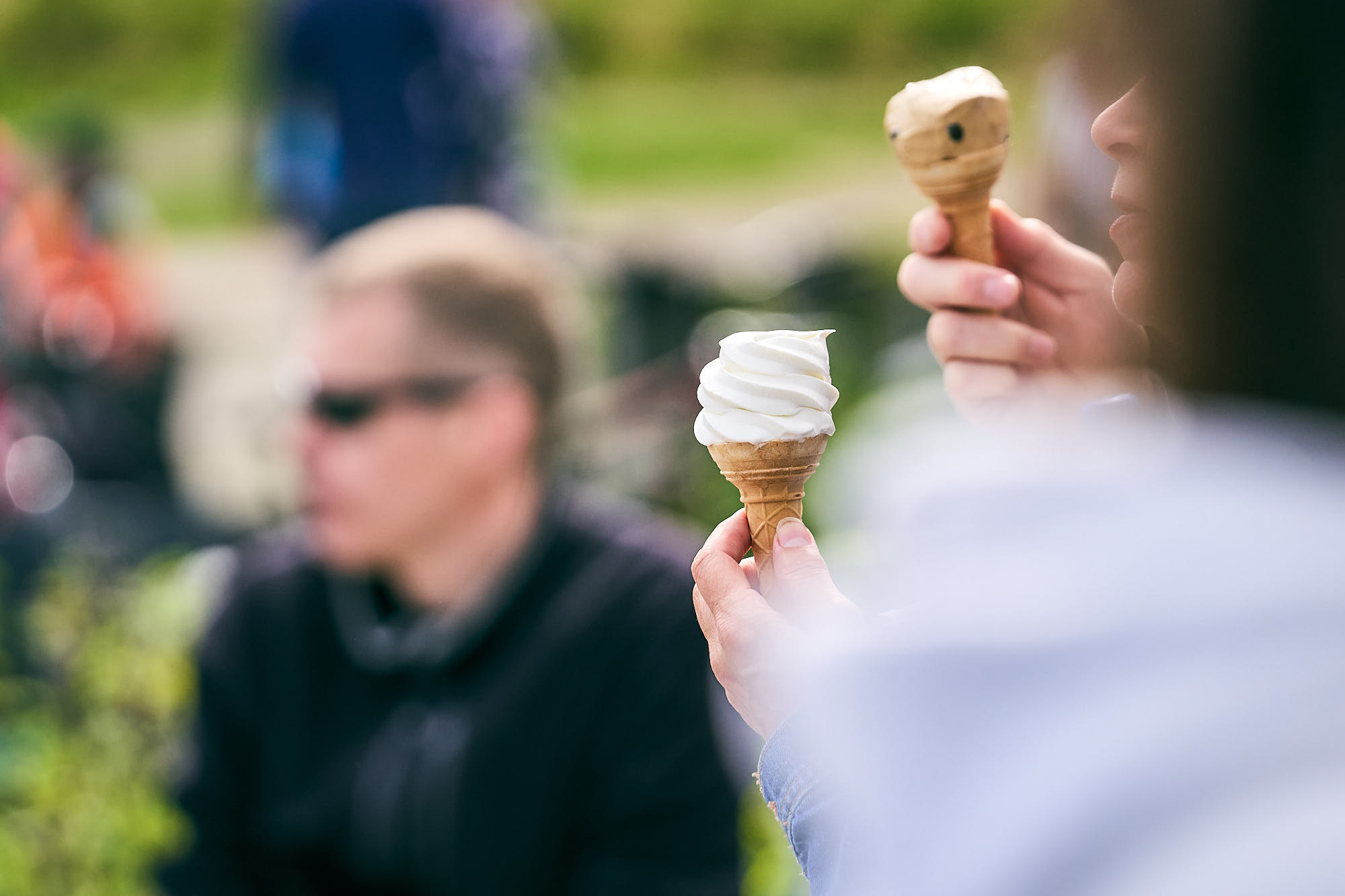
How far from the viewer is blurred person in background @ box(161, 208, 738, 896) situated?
100 inches

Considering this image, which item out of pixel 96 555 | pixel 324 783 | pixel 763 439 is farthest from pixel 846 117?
pixel 763 439

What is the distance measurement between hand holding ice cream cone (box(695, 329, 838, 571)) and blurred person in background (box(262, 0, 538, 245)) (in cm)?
338

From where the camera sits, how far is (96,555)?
3.82m

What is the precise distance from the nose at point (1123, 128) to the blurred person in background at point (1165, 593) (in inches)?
0.4

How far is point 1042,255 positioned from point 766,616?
56 cm

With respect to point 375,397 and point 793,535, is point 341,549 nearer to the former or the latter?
point 375,397

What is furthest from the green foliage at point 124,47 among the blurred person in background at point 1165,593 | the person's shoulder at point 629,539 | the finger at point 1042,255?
the blurred person in background at point 1165,593

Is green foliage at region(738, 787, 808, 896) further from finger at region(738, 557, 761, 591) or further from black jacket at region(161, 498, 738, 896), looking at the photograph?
finger at region(738, 557, 761, 591)

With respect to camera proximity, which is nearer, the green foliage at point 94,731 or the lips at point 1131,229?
the lips at point 1131,229

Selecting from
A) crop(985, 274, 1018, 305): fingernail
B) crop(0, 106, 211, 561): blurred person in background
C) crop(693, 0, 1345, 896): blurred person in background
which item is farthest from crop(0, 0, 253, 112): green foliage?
crop(693, 0, 1345, 896): blurred person in background

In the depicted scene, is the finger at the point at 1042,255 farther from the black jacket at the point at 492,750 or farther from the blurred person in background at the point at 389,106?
the blurred person in background at the point at 389,106

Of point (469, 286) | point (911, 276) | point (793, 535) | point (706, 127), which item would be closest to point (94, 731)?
point (469, 286)

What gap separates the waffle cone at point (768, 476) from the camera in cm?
93

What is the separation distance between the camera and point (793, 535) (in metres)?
0.87
